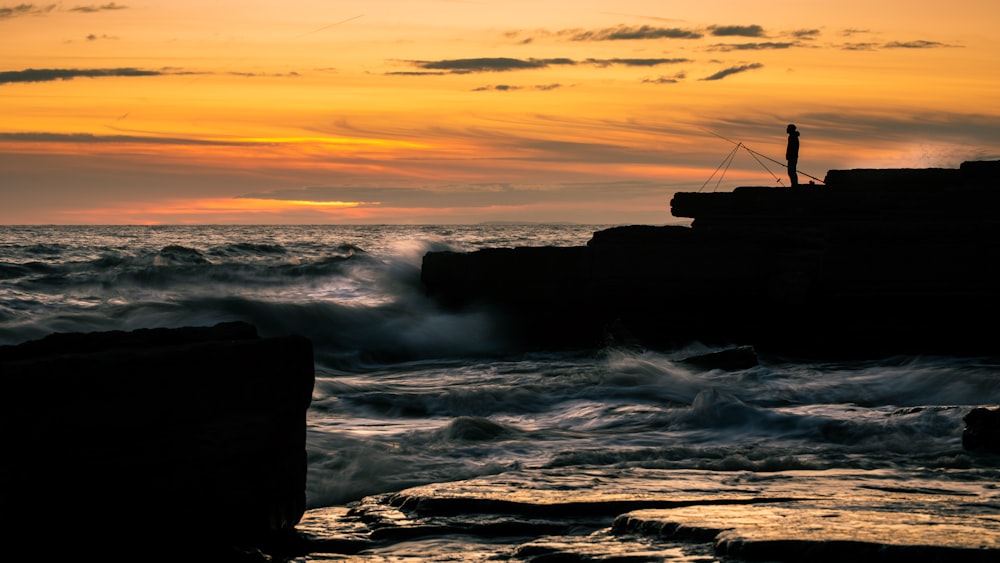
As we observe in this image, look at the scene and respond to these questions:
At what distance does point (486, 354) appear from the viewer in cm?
1720

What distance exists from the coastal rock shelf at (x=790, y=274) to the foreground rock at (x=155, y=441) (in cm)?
1163

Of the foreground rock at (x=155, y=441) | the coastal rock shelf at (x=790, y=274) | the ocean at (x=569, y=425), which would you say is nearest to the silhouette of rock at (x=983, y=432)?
the ocean at (x=569, y=425)

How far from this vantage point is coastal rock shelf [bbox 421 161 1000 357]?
621 inches

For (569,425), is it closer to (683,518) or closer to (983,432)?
(983,432)

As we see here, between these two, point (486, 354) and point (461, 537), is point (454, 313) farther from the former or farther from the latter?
point (461, 537)

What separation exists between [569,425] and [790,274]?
24.6ft

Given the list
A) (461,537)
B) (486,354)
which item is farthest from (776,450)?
(486,354)

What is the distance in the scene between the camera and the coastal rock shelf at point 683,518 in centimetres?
445

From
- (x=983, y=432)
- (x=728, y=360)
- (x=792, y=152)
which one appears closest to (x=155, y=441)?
(x=983, y=432)

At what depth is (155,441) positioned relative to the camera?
4816mm

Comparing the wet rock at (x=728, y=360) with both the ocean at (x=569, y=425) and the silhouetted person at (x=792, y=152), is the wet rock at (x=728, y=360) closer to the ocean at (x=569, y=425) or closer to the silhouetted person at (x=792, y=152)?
the ocean at (x=569, y=425)

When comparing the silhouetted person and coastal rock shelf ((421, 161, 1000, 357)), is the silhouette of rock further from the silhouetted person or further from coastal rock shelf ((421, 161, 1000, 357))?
the silhouetted person

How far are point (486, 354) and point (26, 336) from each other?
8035 millimetres

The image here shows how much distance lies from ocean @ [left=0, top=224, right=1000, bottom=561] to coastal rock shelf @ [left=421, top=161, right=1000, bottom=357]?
22.8 inches
